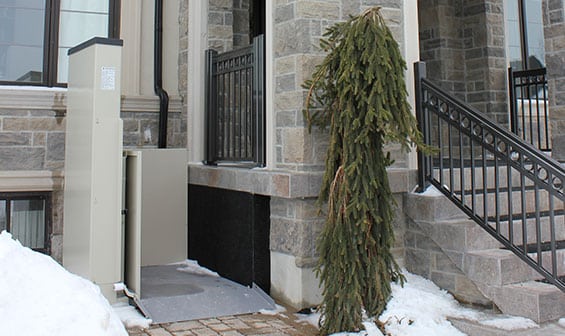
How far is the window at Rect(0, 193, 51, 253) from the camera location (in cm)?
548

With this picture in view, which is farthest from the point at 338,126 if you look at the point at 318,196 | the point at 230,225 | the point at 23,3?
the point at 23,3

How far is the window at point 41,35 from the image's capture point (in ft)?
18.7

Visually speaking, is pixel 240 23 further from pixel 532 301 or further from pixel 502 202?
pixel 532 301

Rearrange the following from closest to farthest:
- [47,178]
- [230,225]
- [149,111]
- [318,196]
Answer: [318,196] → [230,225] → [47,178] → [149,111]

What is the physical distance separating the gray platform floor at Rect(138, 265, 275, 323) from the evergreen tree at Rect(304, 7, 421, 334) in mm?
811

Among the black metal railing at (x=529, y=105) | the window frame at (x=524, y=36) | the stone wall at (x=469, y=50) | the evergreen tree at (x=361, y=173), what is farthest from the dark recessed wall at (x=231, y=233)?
the window frame at (x=524, y=36)

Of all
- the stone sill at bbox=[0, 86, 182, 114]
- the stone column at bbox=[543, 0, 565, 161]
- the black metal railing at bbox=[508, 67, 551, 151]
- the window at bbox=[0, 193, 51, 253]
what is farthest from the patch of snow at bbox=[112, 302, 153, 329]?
the black metal railing at bbox=[508, 67, 551, 151]

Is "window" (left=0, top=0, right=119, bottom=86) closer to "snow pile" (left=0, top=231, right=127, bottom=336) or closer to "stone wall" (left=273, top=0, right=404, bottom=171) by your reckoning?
"stone wall" (left=273, top=0, right=404, bottom=171)

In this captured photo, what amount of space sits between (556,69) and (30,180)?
216 inches

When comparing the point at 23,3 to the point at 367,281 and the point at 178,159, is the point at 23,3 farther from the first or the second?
the point at 367,281

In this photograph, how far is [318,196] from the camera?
396 cm

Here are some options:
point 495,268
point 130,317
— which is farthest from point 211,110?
point 495,268

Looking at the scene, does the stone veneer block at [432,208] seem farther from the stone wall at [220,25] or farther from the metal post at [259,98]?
the stone wall at [220,25]

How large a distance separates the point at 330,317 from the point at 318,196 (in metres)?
0.84
